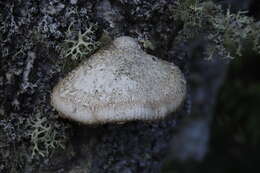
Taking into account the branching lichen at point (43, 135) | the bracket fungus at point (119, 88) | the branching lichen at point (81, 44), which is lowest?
the branching lichen at point (43, 135)

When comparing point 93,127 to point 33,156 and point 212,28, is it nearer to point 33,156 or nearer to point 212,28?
point 33,156

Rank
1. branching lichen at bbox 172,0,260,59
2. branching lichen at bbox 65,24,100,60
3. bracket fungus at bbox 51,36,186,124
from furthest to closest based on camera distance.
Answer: branching lichen at bbox 172,0,260,59
branching lichen at bbox 65,24,100,60
bracket fungus at bbox 51,36,186,124

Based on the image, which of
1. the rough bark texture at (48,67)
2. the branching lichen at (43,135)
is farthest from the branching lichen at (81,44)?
the branching lichen at (43,135)

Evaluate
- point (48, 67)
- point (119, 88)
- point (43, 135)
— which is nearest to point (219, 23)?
point (119, 88)

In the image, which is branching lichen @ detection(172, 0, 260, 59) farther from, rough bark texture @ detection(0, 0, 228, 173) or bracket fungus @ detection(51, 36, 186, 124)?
bracket fungus @ detection(51, 36, 186, 124)

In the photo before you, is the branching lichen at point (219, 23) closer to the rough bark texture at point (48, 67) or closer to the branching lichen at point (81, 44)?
the rough bark texture at point (48, 67)

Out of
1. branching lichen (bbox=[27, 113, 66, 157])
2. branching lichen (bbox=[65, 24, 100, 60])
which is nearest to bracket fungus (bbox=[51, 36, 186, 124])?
branching lichen (bbox=[65, 24, 100, 60])
